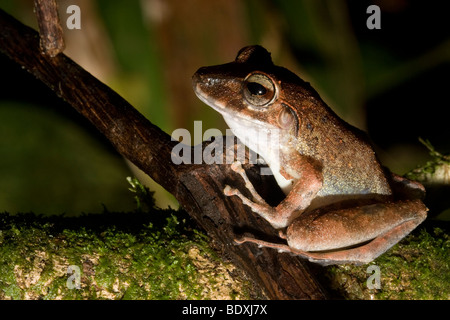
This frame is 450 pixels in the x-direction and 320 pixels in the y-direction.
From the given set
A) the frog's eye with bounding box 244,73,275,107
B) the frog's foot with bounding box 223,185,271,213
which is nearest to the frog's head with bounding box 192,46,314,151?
the frog's eye with bounding box 244,73,275,107

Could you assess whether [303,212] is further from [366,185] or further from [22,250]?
[22,250]

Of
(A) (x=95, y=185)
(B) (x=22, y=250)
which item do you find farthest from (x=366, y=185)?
(A) (x=95, y=185)

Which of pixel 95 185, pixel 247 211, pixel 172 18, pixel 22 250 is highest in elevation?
pixel 172 18

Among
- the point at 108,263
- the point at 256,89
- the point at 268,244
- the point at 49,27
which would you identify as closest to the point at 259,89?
the point at 256,89

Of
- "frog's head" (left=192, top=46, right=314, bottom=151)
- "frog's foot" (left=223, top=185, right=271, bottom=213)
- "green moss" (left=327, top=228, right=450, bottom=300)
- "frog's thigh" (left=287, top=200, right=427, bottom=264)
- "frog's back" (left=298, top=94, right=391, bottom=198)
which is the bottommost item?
"green moss" (left=327, top=228, right=450, bottom=300)

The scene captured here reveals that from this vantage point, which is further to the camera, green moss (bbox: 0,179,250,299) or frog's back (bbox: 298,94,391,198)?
frog's back (bbox: 298,94,391,198)

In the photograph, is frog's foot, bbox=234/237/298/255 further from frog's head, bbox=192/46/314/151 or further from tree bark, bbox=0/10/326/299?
frog's head, bbox=192/46/314/151
